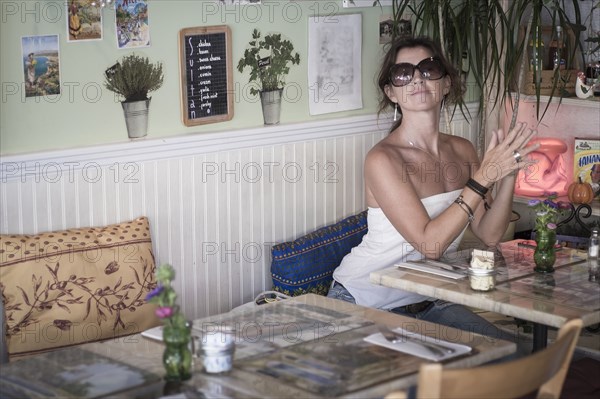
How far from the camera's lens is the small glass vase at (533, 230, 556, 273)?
9.62 ft

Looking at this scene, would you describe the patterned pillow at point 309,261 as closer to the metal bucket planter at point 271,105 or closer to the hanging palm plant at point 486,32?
the metal bucket planter at point 271,105

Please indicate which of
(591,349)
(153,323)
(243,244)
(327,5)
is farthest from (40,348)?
(591,349)

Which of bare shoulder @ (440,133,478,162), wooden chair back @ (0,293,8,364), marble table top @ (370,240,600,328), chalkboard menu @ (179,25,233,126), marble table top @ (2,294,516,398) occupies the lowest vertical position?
wooden chair back @ (0,293,8,364)

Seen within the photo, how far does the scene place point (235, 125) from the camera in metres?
3.63

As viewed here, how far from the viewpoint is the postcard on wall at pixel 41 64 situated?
10.0ft

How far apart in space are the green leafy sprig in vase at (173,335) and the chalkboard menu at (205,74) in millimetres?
1435

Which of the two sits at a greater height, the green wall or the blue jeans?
the green wall

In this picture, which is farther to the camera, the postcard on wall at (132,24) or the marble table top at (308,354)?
the postcard on wall at (132,24)

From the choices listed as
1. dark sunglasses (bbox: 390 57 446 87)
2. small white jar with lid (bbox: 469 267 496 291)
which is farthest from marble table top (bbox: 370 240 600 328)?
dark sunglasses (bbox: 390 57 446 87)

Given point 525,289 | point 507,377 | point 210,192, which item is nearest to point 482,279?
point 525,289

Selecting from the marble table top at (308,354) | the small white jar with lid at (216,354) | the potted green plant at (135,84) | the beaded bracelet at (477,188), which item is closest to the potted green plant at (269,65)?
the potted green plant at (135,84)

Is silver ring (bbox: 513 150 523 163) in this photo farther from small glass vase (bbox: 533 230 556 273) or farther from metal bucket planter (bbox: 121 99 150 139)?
metal bucket planter (bbox: 121 99 150 139)

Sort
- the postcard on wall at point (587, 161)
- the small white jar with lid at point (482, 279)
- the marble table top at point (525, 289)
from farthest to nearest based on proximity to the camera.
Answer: the postcard on wall at point (587, 161)
the small white jar with lid at point (482, 279)
the marble table top at point (525, 289)

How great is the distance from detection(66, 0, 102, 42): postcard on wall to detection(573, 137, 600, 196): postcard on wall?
2214 millimetres
